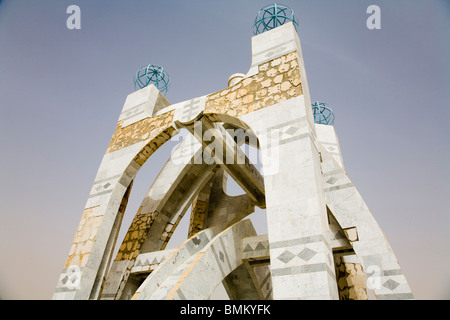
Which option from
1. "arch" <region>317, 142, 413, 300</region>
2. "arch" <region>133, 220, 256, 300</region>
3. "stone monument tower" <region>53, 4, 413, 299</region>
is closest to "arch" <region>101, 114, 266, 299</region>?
"stone monument tower" <region>53, 4, 413, 299</region>

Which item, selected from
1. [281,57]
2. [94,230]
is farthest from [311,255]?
[94,230]

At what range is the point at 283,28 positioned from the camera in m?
5.16

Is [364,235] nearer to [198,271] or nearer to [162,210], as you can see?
[198,271]

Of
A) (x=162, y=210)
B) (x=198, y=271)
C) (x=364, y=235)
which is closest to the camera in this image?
(x=198, y=271)

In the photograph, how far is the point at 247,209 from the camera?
7887mm

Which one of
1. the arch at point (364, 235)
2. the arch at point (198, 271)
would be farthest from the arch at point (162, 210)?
the arch at point (364, 235)

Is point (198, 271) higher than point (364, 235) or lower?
lower

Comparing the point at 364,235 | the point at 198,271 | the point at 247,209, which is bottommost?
the point at 198,271

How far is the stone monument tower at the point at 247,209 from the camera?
3.40m

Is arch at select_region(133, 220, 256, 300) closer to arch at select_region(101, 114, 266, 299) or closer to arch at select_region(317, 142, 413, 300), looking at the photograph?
arch at select_region(317, 142, 413, 300)

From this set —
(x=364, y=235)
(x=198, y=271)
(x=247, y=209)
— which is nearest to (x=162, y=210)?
(x=247, y=209)

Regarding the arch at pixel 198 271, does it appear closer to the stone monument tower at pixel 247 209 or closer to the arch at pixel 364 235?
the stone monument tower at pixel 247 209
